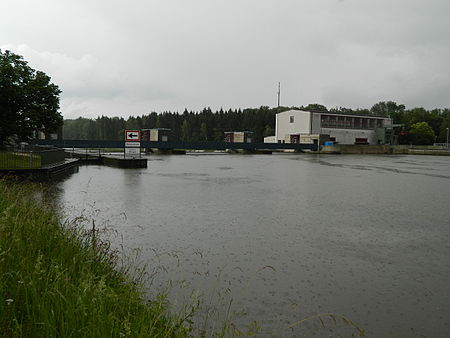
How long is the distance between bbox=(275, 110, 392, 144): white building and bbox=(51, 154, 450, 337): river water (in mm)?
74409

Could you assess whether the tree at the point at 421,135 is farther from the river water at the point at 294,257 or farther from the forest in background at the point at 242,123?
the river water at the point at 294,257

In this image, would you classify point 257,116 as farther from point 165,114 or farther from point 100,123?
point 100,123

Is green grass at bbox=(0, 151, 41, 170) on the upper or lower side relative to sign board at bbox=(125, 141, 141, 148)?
lower

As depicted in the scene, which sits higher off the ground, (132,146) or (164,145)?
(164,145)

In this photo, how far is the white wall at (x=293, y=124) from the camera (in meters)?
87.8

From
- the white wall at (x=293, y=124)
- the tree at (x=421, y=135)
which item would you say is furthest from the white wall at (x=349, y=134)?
the tree at (x=421, y=135)

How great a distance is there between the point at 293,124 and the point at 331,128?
9.04 meters

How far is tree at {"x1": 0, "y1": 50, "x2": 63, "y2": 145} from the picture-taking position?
2461 centimetres

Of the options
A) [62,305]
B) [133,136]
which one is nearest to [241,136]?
[133,136]

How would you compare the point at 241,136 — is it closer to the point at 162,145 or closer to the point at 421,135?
the point at 162,145

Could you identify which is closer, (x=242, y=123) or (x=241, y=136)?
(x=241, y=136)

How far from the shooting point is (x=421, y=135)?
12744 cm

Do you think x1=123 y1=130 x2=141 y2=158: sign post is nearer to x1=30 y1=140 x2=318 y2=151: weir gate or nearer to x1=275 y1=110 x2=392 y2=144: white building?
x1=30 y1=140 x2=318 y2=151: weir gate

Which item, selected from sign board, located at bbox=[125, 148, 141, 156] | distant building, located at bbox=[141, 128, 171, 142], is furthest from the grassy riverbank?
distant building, located at bbox=[141, 128, 171, 142]
